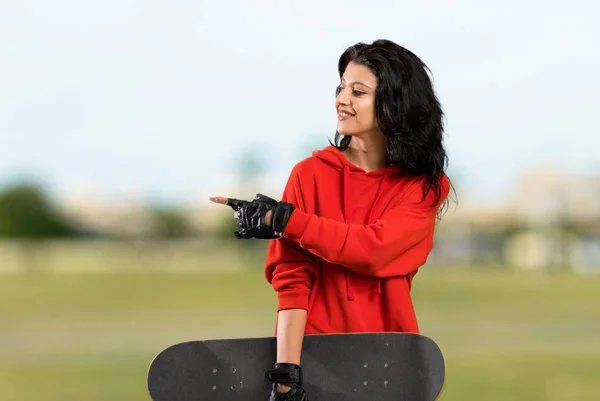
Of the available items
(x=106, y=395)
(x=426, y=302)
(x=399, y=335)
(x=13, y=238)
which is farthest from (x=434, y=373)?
(x=13, y=238)

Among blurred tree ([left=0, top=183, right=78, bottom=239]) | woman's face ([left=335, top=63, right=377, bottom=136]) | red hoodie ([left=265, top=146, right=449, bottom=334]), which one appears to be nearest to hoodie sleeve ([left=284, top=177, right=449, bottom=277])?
red hoodie ([left=265, top=146, right=449, bottom=334])

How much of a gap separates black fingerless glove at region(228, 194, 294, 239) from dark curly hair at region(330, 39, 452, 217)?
0.38m

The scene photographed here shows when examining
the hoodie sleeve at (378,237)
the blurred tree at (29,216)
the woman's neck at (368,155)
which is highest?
the woman's neck at (368,155)

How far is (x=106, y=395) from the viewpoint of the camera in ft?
24.8

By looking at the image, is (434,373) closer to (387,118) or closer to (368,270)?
(368,270)

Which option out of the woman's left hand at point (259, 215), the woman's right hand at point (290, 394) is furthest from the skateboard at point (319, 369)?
the woman's left hand at point (259, 215)

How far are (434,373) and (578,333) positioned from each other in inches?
488

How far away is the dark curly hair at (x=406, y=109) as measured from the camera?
2406 millimetres

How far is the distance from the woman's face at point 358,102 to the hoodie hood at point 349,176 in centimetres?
8

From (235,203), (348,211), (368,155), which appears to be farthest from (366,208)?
(235,203)

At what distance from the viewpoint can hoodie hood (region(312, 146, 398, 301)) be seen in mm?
2430

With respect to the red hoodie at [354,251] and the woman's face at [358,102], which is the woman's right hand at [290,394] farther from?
the woman's face at [358,102]

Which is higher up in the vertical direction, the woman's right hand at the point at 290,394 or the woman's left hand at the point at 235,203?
the woman's left hand at the point at 235,203

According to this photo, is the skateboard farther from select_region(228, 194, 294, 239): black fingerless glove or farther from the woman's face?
the woman's face
